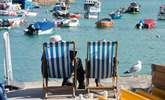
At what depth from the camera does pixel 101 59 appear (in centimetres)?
1079

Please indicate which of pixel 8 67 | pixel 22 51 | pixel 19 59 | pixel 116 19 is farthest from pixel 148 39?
pixel 8 67

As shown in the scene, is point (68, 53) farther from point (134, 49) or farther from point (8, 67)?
point (134, 49)

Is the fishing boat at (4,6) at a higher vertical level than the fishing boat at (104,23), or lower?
lower

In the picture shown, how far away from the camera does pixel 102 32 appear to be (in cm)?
6209

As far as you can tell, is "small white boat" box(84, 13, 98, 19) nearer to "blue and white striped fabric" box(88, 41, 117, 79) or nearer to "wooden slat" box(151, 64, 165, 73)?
"blue and white striped fabric" box(88, 41, 117, 79)

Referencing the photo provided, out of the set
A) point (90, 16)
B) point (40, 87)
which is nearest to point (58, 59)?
point (40, 87)

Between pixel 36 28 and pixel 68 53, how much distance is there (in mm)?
47830

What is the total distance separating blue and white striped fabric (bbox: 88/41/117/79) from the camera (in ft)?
35.2

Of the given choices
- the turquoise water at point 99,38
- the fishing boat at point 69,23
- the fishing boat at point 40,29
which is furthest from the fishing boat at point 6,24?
the fishing boat at point 69,23

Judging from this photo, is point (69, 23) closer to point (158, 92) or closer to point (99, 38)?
point (99, 38)

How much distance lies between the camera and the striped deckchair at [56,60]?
10672 millimetres

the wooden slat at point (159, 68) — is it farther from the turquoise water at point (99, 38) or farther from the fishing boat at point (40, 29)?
the fishing boat at point (40, 29)

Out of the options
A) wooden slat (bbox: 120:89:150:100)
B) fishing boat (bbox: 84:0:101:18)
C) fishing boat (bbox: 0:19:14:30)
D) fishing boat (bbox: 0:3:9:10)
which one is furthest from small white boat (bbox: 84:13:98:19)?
wooden slat (bbox: 120:89:150:100)

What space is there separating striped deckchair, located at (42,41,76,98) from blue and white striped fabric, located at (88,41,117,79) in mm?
359
